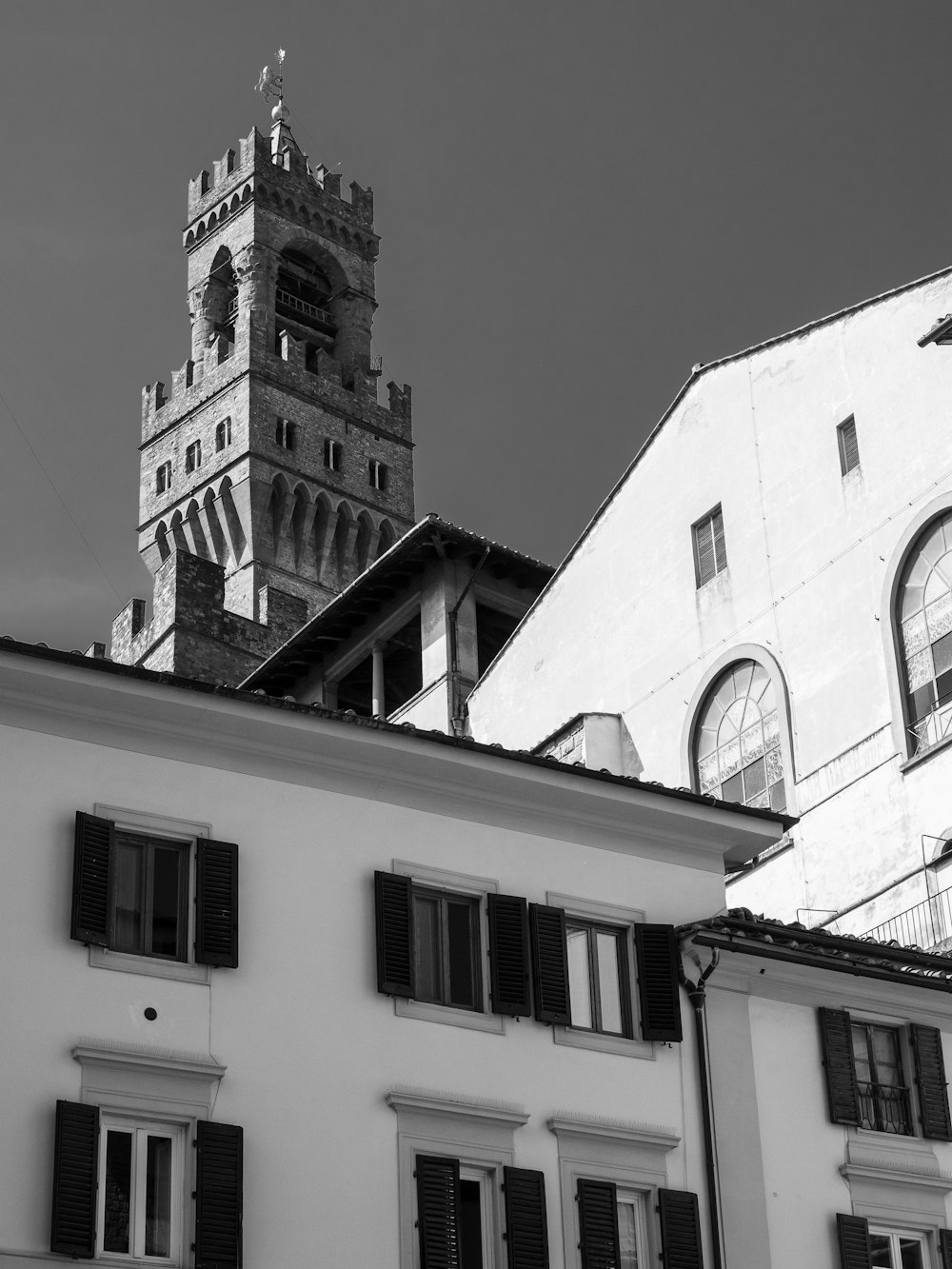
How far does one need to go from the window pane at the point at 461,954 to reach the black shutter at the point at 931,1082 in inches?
190

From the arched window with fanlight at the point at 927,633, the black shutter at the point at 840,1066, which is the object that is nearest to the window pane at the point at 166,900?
the black shutter at the point at 840,1066

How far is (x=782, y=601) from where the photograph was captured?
1315 inches

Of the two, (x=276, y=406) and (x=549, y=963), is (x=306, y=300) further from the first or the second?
(x=549, y=963)

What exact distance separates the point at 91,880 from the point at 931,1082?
337 inches

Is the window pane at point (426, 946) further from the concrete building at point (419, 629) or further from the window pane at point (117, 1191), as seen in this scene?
the concrete building at point (419, 629)

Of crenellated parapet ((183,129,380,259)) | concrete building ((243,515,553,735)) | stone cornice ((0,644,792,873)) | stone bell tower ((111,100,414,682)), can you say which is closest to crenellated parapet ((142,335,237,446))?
stone bell tower ((111,100,414,682))

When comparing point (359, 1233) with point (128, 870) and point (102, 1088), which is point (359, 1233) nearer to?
point (102, 1088)

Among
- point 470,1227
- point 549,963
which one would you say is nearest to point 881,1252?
point 549,963

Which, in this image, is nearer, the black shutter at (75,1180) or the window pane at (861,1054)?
the black shutter at (75,1180)

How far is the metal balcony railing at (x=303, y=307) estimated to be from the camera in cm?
9938

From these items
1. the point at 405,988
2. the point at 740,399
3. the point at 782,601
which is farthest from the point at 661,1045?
the point at 740,399

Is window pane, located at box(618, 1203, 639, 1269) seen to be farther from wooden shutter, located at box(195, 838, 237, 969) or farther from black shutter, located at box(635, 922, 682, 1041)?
wooden shutter, located at box(195, 838, 237, 969)

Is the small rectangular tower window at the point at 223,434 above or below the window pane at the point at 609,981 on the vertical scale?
above

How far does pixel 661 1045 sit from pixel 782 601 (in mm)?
14387
